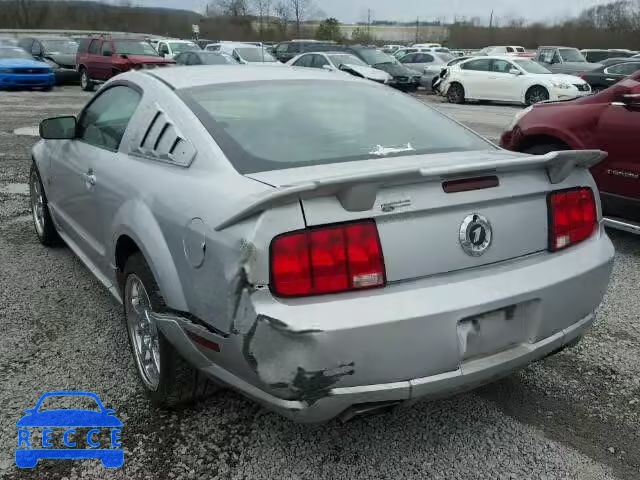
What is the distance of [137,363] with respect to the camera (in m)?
3.02

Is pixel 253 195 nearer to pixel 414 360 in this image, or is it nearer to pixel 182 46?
pixel 414 360

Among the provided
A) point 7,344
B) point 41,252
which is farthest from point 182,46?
point 7,344

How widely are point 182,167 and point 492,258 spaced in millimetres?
1334

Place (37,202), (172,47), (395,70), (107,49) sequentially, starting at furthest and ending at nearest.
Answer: (172,47) < (395,70) < (107,49) < (37,202)

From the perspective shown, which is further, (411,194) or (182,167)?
(182,167)

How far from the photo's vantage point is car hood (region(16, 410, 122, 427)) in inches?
108

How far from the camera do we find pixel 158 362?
280 centimetres

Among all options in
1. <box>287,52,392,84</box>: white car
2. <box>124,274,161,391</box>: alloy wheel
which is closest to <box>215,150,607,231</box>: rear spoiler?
<box>124,274,161,391</box>: alloy wheel

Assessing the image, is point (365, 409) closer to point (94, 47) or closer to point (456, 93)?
point (456, 93)

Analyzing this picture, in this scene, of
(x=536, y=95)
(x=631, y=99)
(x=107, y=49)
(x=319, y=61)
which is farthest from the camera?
(x=319, y=61)

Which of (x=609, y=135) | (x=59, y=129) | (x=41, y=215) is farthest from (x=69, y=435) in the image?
(x=609, y=135)

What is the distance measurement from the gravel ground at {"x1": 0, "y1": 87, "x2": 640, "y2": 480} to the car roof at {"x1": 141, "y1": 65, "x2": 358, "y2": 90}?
58.7 inches

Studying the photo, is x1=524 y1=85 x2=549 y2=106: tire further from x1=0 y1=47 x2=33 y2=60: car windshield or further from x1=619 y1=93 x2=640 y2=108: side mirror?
x1=0 y1=47 x2=33 y2=60: car windshield

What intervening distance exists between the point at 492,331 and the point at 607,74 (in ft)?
69.5
